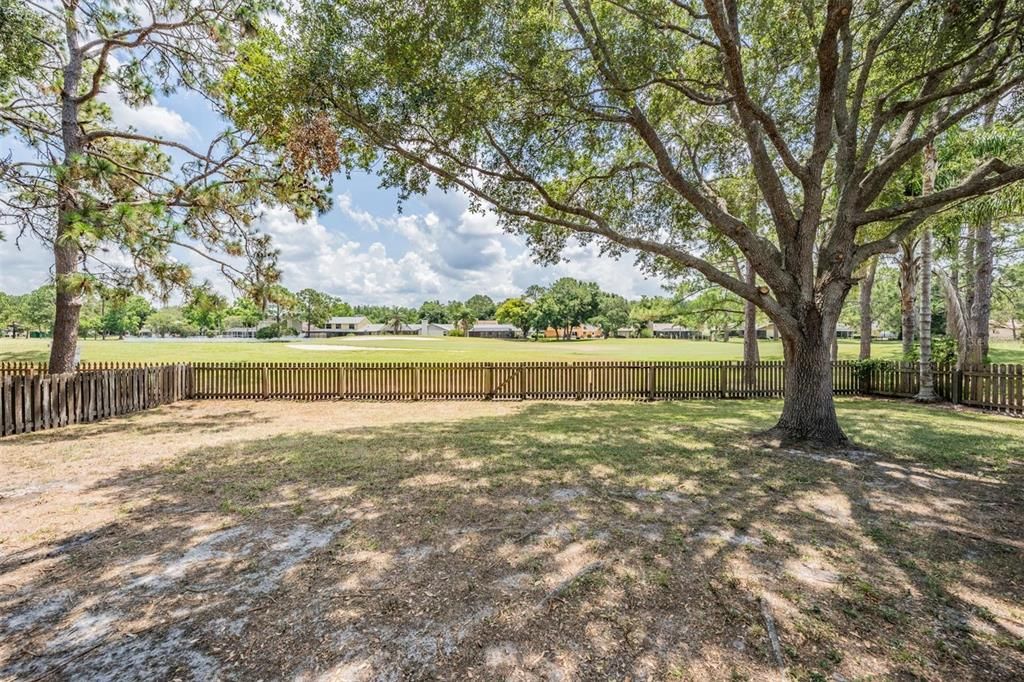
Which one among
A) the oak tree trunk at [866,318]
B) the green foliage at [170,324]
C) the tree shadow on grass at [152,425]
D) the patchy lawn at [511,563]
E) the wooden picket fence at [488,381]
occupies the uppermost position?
the green foliage at [170,324]

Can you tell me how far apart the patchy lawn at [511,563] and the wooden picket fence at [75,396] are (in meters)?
1.75

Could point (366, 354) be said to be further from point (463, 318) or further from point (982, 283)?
point (463, 318)

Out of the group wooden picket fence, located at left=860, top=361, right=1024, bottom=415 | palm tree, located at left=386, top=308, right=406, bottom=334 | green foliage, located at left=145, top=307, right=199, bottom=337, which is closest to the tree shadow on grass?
wooden picket fence, located at left=860, top=361, right=1024, bottom=415

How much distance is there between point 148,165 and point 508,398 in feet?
34.2

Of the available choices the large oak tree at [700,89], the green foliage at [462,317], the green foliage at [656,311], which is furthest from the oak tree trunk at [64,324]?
the green foliage at [462,317]

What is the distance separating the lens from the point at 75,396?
9242 mm

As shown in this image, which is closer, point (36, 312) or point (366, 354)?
point (366, 354)

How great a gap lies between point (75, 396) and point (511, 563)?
34.7 ft

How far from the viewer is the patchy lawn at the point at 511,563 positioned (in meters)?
2.51

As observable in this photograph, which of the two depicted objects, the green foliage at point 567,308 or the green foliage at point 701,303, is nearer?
the green foliage at point 701,303

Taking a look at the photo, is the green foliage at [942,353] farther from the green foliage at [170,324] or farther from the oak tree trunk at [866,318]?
the green foliage at [170,324]

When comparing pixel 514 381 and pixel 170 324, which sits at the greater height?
pixel 170 324

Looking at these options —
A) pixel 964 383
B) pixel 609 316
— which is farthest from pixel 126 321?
pixel 964 383

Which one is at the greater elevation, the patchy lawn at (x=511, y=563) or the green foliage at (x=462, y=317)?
the green foliage at (x=462, y=317)
